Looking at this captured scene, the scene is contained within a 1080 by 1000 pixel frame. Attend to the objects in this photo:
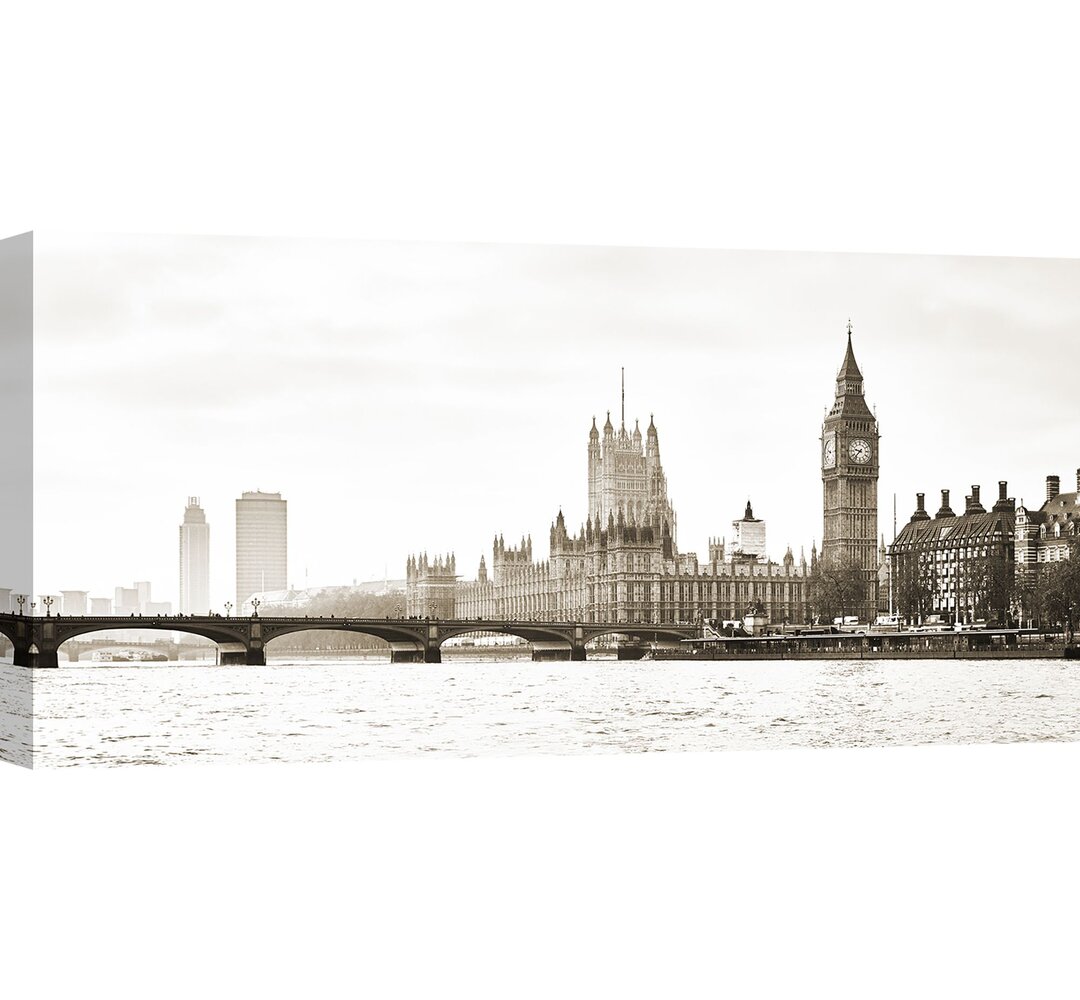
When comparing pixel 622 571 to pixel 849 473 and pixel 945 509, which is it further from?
pixel 945 509

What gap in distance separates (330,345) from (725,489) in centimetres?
475

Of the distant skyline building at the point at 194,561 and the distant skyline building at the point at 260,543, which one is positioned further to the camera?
the distant skyline building at the point at 260,543

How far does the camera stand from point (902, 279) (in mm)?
21438

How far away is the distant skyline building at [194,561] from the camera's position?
758 inches

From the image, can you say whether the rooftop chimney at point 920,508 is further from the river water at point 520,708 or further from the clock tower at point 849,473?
the river water at point 520,708

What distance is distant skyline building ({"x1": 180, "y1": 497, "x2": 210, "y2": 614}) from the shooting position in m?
19.2

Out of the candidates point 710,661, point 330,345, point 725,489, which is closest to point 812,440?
point 725,489

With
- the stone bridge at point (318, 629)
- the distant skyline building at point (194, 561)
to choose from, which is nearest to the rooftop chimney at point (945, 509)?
the stone bridge at point (318, 629)

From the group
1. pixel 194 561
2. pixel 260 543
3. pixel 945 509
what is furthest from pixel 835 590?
pixel 194 561

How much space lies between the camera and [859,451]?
21.3 m

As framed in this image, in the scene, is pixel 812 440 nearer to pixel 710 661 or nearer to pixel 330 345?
pixel 710 661

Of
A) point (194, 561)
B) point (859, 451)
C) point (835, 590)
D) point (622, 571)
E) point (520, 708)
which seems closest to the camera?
point (194, 561)

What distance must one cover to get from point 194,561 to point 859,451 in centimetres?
724

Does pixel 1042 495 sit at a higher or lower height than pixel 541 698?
higher
